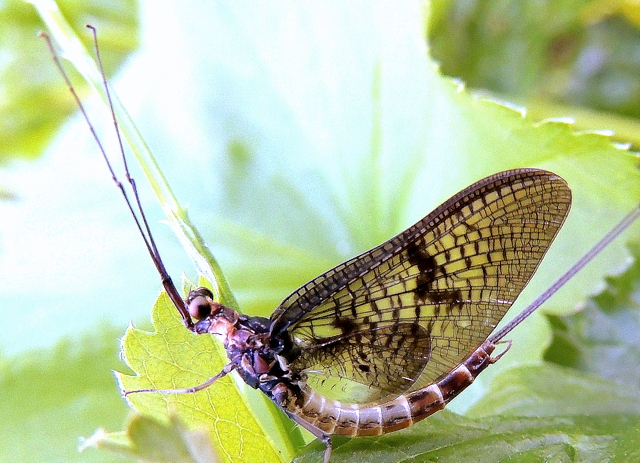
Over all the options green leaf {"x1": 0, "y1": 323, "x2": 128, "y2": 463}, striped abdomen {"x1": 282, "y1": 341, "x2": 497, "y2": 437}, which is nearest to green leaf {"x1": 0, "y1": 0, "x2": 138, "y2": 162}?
green leaf {"x1": 0, "y1": 323, "x2": 128, "y2": 463}

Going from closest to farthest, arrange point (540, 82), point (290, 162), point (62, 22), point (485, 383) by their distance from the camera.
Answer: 1. point (62, 22)
2. point (485, 383)
3. point (290, 162)
4. point (540, 82)

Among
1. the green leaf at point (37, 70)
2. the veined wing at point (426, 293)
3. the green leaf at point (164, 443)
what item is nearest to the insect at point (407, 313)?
the veined wing at point (426, 293)

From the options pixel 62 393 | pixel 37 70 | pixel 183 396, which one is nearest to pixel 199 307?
pixel 183 396

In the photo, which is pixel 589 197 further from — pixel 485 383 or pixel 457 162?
pixel 485 383

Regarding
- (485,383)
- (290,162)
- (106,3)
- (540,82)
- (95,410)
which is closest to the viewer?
(485,383)

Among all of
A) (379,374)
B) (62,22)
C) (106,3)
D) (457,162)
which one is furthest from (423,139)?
(106,3)

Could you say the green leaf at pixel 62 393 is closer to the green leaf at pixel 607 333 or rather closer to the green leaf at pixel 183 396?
the green leaf at pixel 183 396
